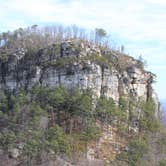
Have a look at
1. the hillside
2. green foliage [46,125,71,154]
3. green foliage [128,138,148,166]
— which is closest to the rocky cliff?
the hillside

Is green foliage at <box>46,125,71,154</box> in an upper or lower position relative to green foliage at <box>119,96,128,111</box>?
lower

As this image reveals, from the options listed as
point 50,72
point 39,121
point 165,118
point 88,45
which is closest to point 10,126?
point 39,121

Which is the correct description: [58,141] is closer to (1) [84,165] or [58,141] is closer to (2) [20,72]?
(1) [84,165]

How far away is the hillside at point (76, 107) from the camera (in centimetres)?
4144

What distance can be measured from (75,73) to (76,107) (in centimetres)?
309

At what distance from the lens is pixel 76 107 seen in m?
44.6

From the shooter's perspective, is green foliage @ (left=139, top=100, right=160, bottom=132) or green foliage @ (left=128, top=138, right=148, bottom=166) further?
green foliage @ (left=139, top=100, right=160, bottom=132)

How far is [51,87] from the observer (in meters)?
46.6

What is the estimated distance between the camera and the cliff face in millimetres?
46344

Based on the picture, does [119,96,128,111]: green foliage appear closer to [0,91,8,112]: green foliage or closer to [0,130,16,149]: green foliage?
[0,91,8,112]: green foliage

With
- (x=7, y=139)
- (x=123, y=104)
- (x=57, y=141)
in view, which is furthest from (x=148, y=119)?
(x=7, y=139)

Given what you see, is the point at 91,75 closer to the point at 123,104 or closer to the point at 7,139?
the point at 123,104

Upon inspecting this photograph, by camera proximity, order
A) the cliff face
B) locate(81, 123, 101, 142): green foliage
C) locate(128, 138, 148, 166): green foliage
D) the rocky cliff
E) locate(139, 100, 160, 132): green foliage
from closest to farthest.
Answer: locate(128, 138, 148, 166): green foliage
locate(81, 123, 101, 142): green foliage
the rocky cliff
the cliff face
locate(139, 100, 160, 132): green foliage

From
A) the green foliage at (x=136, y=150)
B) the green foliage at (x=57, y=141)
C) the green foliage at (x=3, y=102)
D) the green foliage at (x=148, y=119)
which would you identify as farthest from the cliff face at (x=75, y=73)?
the green foliage at (x=57, y=141)
